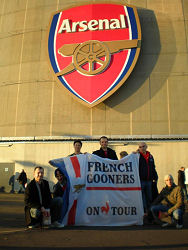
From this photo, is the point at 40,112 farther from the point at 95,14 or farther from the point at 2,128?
the point at 95,14

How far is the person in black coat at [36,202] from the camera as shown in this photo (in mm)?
5023

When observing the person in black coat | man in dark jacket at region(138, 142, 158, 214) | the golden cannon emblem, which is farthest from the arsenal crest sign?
the person in black coat

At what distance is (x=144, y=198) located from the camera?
644 centimetres

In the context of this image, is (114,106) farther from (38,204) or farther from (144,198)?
(38,204)

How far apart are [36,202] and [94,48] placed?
1174 centimetres

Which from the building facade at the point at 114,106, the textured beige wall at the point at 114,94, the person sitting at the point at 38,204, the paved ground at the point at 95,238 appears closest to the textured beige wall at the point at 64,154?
the building facade at the point at 114,106

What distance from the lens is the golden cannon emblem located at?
14.8 m

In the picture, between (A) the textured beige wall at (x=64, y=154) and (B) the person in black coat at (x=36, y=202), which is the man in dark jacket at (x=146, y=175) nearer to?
(B) the person in black coat at (x=36, y=202)

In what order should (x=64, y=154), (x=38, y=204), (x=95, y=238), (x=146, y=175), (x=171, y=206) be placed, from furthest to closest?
(x=64, y=154) → (x=146, y=175) → (x=171, y=206) → (x=38, y=204) → (x=95, y=238)

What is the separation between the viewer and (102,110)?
49.3 ft

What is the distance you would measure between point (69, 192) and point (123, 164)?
1.39 metres

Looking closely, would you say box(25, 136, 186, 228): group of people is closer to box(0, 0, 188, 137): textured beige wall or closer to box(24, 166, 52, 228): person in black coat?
box(24, 166, 52, 228): person in black coat

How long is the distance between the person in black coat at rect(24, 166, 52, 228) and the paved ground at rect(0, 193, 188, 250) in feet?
0.98

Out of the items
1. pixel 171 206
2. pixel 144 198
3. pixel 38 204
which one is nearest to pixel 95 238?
pixel 38 204
